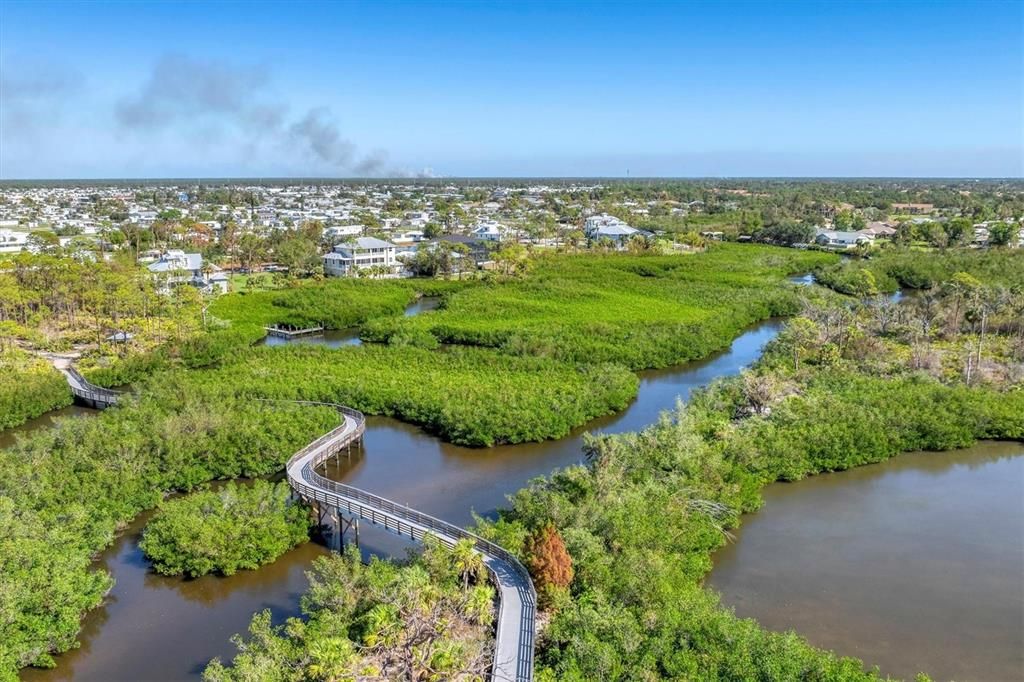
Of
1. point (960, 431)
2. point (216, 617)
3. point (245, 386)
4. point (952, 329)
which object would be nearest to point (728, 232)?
point (952, 329)

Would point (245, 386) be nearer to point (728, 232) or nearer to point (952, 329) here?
point (952, 329)

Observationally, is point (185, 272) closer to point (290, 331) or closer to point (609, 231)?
point (290, 331)

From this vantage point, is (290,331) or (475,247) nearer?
(290,331)

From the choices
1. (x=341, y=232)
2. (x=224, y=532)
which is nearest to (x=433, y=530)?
(x=224, y=532)

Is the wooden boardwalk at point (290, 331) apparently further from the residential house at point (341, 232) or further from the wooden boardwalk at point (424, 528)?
the residential house at point (341, 232)

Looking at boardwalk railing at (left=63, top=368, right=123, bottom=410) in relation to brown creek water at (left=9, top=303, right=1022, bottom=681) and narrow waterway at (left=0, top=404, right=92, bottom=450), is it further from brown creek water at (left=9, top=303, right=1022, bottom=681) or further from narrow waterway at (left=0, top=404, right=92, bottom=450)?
brown creek water at (left=9, top=303, right=1022, bottom=681)

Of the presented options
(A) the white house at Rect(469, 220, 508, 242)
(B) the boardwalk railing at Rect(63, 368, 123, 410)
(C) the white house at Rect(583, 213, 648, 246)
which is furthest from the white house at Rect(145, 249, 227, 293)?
(C) the white house at Rect(583, 213, 648, 246)
